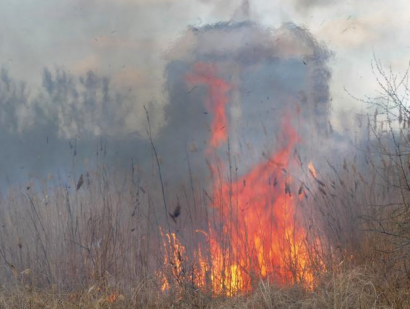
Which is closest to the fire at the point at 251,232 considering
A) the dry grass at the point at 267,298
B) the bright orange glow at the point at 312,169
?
the bright orange glow at the point at 312,169

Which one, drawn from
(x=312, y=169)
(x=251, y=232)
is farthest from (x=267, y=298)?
(x=312, y=169)

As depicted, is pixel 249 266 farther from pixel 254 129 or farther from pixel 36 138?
pixel 36 138

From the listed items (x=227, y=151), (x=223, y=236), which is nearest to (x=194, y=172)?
(x=227, y=151)

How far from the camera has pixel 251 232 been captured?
9.19 m

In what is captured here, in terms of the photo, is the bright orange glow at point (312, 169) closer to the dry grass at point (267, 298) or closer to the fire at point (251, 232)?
the fire at point (251, 232)

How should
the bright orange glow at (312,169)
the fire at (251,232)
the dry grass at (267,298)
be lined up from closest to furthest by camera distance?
the dry grass at (267,298), the fire at (251,232), the bright orange glow at (312,169)

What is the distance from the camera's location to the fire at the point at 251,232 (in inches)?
330

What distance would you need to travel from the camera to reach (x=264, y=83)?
427 inches

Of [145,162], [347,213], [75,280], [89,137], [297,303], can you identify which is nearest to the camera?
[297,303]

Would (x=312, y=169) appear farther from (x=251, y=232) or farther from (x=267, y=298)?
(x=267, y=298)

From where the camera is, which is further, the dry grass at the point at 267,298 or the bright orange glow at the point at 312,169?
the bright orange glow at the point at 312,169

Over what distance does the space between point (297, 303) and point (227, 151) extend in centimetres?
347

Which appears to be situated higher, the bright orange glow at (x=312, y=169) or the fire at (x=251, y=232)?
the bright orange glow at (x=312, y=169)

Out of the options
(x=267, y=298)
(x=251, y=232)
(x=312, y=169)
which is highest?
(x=312, y=169)
